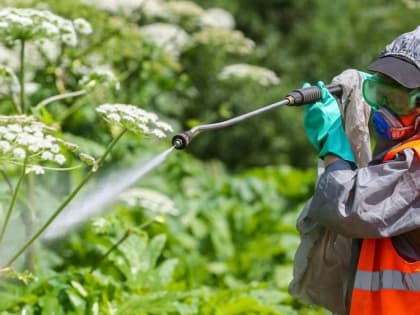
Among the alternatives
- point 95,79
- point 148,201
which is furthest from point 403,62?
point 148,201

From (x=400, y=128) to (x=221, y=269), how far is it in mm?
4260

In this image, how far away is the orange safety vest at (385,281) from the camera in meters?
3.37

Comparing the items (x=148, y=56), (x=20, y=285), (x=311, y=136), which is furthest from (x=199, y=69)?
(x=311, y=136)

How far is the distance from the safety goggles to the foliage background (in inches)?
58.4

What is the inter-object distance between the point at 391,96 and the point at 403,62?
4.6 inches

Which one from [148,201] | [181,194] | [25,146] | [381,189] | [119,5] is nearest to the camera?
[381,189]

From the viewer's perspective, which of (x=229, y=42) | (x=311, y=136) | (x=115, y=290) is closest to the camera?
(x=311, y=136)

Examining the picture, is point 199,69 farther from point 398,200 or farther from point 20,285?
point 398,200

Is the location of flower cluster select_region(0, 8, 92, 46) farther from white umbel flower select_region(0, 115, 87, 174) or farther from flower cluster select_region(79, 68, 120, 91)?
white umbel flower select_region(0, 115, 87, 174)

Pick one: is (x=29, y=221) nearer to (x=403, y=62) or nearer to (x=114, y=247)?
(x=114, y=247)

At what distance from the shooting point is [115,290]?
4.91 meters

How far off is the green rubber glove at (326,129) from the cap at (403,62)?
0.72 ft

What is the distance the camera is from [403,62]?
3.37m

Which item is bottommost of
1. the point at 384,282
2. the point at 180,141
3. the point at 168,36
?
the point at 384,282
